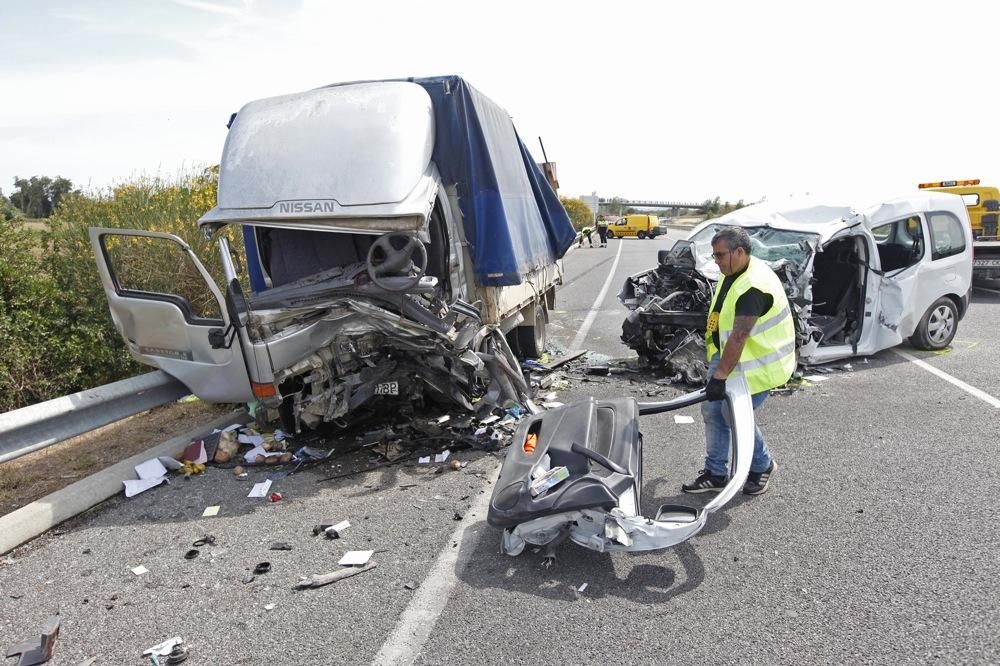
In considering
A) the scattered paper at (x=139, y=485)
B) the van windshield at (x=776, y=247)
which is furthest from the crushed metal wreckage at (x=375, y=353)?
the van windshield at (x=776, y=247)

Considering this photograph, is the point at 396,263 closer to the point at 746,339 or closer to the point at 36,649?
the point at 746,339

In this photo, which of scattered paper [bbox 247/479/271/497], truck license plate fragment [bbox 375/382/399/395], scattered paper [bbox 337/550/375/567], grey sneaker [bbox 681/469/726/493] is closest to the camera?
scattered paper [bbox 337/550/375/567]

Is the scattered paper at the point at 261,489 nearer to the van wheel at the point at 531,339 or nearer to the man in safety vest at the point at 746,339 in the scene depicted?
the man in safety vest at the point at 746,339

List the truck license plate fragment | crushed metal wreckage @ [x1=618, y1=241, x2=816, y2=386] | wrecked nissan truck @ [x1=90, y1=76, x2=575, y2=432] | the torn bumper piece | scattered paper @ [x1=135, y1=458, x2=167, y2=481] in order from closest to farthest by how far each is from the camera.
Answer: the torn bumper piece
wrecked nissan truck @ [x1=90, y1=76, x2=575, y2=432]
scattered paper @ [x1=135, y1=458, x2=167, y2=481]
the truck license plate fragment
crushed metal wreckage @ [x1=618, y1=241, x2=816, y2=386]

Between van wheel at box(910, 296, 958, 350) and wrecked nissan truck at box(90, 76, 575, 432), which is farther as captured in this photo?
van wheel at box(910, 296, 958, 350)

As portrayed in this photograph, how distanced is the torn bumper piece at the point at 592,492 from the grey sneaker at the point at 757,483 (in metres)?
0.57

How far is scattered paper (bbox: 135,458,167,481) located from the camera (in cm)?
512

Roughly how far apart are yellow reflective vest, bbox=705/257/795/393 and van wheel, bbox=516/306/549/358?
172 inches

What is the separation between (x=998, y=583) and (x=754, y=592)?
1162mm

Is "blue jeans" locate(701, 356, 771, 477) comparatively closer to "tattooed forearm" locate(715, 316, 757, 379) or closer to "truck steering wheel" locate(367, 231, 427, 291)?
"tattooed forearm" locate(715, 316, 757, 379)

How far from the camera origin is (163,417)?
267 inches

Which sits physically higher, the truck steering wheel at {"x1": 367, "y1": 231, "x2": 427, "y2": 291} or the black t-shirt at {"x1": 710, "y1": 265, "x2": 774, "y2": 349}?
the truck steering wheel at {"x1": 367, "y1": 231, "x2": 427, "y2": 291}

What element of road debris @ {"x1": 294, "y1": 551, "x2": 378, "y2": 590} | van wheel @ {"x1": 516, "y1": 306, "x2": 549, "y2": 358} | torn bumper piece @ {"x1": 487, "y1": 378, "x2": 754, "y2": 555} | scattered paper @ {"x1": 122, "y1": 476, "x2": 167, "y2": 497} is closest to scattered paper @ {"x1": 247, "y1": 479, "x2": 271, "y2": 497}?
scattered paper @ {"x1": 122, "y1": 476, "x2": 167, "y2": 497}

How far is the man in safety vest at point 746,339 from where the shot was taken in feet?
13.9
